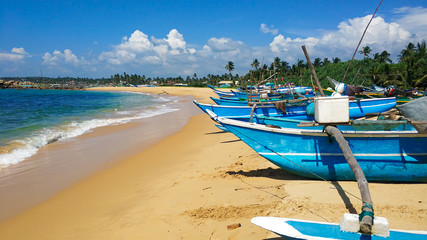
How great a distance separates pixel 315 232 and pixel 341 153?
2548 mm

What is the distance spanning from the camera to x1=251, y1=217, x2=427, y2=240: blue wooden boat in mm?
2766

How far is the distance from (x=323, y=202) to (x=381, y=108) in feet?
35.2

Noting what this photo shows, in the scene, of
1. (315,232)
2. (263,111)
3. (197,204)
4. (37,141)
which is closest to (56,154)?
(37,141)

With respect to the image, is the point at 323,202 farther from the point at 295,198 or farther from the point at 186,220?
the point at 186,220

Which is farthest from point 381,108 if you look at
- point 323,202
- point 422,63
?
point 422,63

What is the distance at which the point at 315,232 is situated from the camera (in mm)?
2842

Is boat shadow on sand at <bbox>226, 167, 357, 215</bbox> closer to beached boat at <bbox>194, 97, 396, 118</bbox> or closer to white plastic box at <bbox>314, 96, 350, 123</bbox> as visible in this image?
white plastic box at <bbox>314, 96, 350, 123</bbox>

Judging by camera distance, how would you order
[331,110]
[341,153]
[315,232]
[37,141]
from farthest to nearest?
[37,141], [341,153], [331,110], [315,232]

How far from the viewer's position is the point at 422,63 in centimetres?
2684

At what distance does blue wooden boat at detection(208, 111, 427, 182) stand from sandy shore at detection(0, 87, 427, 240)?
239 mm

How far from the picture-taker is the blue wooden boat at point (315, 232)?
109 inches

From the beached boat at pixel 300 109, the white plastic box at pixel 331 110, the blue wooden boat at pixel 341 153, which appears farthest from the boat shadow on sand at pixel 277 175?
the beached boat at pixel 300 109

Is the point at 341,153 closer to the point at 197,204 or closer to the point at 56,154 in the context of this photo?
the point at 197,204

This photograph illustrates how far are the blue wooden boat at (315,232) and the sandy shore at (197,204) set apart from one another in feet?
2.63
